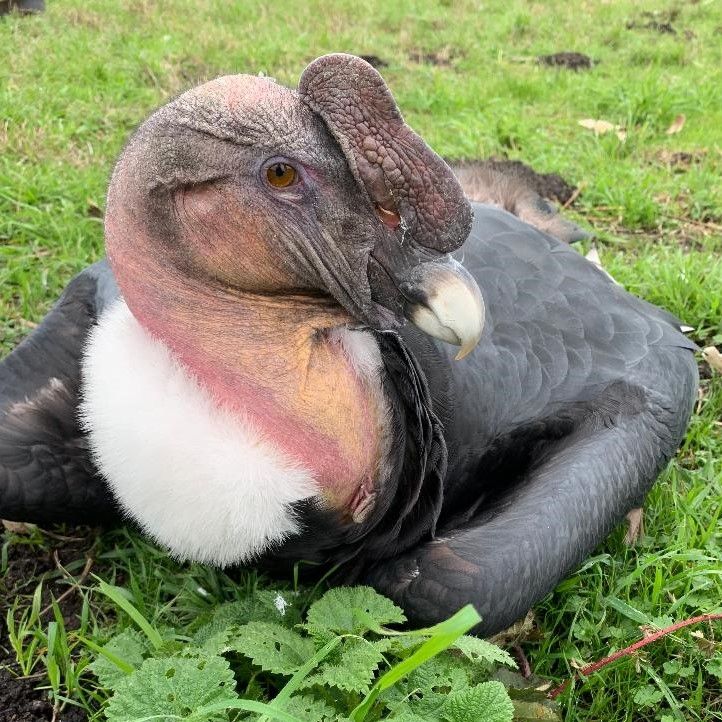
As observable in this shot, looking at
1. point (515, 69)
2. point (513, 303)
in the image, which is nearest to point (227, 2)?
point (515, 69)

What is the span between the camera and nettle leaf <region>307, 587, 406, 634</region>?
90.6 inches

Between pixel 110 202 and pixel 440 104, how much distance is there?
5109 mm

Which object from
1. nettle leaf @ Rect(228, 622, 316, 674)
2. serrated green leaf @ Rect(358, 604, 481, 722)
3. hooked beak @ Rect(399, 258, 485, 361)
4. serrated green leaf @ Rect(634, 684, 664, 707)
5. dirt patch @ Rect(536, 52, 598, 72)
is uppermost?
hooked beak @ Rect(399, 258, 485, 361)

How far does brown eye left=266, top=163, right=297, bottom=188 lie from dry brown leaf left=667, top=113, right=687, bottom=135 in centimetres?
523

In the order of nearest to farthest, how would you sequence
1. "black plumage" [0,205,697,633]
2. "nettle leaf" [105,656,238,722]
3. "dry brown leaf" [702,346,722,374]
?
"nettle leaf" [105,656,238,722], "black plumage" [0,205,697,633], "dry brown leaf" [702,346,722,374]

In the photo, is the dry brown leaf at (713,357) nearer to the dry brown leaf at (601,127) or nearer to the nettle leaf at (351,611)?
the nettle leaf at (351,611)

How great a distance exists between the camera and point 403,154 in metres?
2.07

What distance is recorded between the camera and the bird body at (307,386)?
214 cm

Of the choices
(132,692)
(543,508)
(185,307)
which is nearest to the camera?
(132,692)

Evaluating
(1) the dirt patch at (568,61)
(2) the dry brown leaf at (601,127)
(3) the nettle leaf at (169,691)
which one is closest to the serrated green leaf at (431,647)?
(3) the nettle leaf at (169,691)

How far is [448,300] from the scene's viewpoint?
218cm

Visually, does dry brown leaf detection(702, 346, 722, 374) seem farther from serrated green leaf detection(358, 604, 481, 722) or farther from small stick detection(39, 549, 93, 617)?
small stick detection(39, 549, 93, 617)

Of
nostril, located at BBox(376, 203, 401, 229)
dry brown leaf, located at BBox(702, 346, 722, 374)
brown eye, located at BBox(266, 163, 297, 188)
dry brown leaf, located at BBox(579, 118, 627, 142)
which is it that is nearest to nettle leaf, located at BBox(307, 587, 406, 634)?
nostril, located at BBox(376, 203, 401, 229)

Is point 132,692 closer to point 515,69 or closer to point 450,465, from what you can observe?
point 450,465
